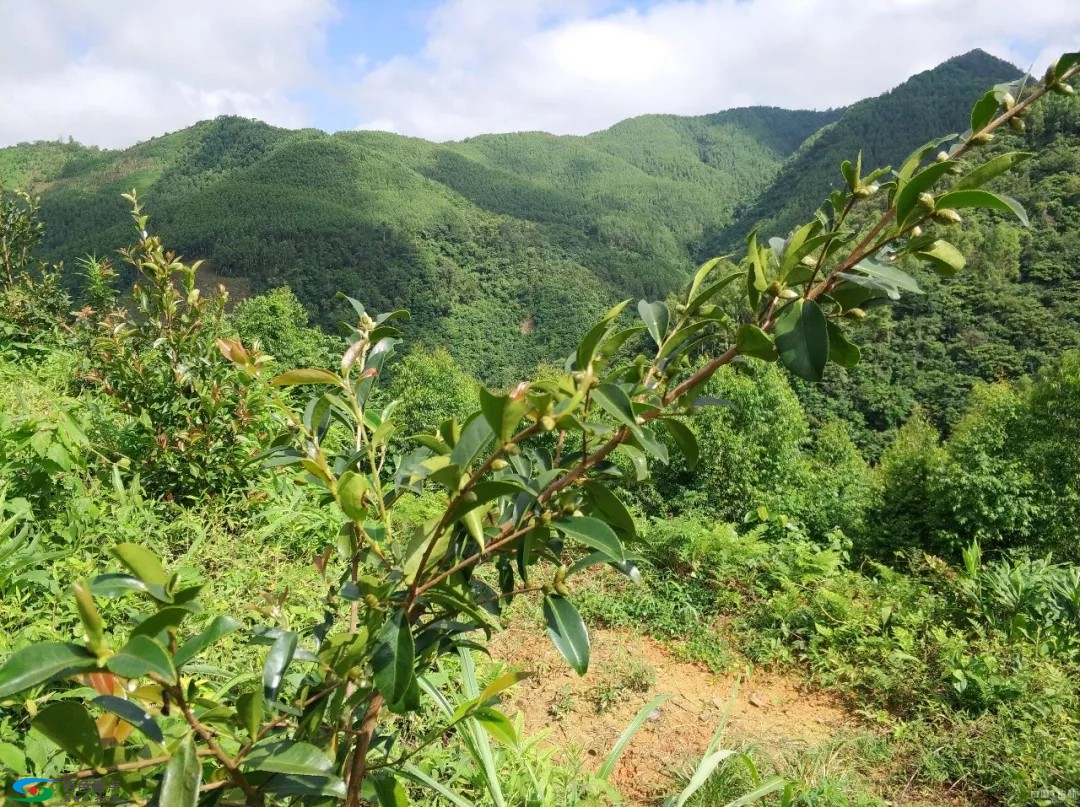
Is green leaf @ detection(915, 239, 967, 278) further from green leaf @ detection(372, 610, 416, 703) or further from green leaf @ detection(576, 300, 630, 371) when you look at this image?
green leaf @ detection(372, 610, 416, 703)

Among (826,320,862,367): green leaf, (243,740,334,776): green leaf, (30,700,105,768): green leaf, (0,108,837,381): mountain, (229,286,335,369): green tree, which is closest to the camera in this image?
(30,700,105,768): green leaf

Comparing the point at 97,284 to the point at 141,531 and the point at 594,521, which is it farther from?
the point at 594,521

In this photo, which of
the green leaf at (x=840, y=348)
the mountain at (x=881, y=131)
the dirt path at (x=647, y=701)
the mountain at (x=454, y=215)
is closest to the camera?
the green leaf at (x=840, y=348)

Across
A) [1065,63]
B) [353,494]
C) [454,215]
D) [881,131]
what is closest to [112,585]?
[353,494]

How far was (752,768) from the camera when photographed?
1.82m

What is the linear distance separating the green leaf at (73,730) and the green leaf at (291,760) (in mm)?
135

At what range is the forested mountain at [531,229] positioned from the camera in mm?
34625

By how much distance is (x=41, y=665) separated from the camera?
46cm

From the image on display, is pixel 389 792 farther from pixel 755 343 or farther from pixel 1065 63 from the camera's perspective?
pixel 1065 63

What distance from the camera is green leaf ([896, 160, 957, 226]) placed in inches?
25.1

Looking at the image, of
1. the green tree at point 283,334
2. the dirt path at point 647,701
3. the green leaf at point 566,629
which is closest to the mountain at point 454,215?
the green tree at point 283,334

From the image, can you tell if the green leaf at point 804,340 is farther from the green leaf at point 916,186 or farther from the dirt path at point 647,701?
the dirt path at point 647,701

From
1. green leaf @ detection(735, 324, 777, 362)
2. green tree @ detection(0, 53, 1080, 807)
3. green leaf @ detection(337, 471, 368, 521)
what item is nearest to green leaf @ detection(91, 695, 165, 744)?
green tree @ detection(0, 53, 1080, 807)

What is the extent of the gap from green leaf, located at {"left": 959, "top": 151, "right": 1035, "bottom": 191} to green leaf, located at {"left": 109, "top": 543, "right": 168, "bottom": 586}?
31.5 inches
